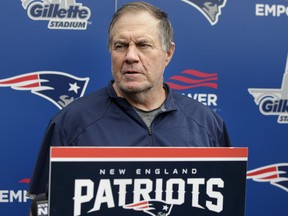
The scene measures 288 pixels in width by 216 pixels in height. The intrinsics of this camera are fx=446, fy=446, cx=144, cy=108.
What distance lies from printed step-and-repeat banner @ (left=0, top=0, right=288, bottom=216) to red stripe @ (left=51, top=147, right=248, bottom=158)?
2.47 ft

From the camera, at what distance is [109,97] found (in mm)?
1484

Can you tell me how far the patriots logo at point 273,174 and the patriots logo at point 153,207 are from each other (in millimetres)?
921

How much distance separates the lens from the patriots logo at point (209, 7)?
1951 mm

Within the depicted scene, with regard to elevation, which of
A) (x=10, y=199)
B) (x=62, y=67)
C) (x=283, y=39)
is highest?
(x=283, y=39)

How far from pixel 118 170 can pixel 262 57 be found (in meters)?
1.12

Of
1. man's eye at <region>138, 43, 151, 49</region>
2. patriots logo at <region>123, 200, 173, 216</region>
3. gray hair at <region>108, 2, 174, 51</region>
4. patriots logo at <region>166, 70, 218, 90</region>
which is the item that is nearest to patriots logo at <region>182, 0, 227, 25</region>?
patriots logo at <region>166, 70, 218, 90</region>

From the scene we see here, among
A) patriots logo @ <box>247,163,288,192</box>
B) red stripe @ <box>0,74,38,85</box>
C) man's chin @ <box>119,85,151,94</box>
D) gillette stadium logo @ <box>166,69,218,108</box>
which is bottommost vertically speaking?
patriots logo @ <box>247,163,288,192</box>

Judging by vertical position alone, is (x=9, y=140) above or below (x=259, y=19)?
below

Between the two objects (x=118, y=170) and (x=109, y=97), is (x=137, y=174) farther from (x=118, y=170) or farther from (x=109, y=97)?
(x=109, y=97)

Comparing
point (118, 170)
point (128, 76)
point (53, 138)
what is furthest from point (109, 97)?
point (118, 170)

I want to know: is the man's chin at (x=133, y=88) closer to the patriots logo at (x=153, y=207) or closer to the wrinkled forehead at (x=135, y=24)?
the wrinkled forehead at (x=135, y=24)

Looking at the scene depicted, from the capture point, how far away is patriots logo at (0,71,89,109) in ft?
6.04

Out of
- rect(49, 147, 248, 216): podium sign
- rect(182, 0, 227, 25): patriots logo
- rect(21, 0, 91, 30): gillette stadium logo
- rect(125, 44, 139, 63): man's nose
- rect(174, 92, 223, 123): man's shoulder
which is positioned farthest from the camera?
rect(182, 0, 227, 25): patriots logo

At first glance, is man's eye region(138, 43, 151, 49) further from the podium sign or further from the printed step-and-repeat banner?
the printed step-and-repeat banner
